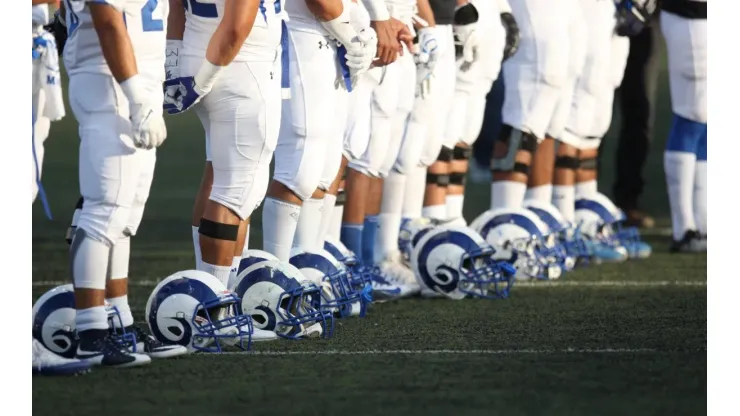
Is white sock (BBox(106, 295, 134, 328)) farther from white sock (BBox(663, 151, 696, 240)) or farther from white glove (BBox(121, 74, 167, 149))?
white sock (BBox(663, 151, 696, 240))

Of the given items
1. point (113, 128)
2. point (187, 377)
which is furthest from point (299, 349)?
point (113, 128)

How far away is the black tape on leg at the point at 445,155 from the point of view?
772 centimetres

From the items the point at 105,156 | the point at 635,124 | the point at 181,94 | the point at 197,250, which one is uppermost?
the point at 635,124

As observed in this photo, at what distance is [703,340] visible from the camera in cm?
547

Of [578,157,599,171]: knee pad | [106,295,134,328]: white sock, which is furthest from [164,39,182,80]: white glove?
[578,157,599,171]: knee pad

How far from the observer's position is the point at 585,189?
28.6 ft

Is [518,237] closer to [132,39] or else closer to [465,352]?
[465,352]

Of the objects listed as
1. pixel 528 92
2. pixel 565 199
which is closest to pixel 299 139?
pixel 528 92

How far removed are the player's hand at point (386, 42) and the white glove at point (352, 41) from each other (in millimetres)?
205

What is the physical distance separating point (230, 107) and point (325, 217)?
1.12 m

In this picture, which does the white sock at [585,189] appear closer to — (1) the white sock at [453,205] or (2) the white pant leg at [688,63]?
(2) the white pant leg at [688,63]

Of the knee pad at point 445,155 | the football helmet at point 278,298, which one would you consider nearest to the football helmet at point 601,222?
the knee pad at point 445,155

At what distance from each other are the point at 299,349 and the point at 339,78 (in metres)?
1.23

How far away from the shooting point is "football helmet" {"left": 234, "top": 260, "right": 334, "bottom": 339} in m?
5.50
